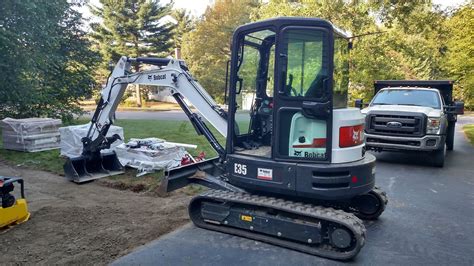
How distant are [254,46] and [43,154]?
744 cm

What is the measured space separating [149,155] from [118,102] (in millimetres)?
1570

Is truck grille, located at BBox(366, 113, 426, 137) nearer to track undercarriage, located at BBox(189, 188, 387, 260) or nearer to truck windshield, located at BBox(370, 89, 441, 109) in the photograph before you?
truck windshield, located at BBox(370, 89, 441, 109)

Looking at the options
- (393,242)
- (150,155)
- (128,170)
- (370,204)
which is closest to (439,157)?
(370,204)

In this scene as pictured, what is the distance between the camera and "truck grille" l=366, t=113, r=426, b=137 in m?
8.58

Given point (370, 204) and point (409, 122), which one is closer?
point (370, 204)

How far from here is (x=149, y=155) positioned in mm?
7785

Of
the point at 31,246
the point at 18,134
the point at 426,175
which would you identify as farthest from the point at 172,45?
the point at 31,246

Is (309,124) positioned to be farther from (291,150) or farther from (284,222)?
(284,222)

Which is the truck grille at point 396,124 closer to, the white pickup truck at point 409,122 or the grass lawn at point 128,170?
the white pickup truck at point 409,122

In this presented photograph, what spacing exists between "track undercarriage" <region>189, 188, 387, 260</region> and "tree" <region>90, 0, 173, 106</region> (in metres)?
30.0

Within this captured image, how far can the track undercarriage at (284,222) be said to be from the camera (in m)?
3.96

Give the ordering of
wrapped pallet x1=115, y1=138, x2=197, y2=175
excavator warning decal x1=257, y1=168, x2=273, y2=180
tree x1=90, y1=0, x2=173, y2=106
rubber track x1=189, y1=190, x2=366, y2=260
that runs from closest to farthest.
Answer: rubber track x1=189, y1=190, x2=366, y2=260 < excavator warning decal x1=257, y1=168, x2=273, y2=180 < wrapped pallet x1=115, y1=138, x2=197, y2=175 < tree x1=90, y1=0, x2=173, y2=106

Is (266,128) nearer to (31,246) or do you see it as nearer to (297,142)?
(297,142)

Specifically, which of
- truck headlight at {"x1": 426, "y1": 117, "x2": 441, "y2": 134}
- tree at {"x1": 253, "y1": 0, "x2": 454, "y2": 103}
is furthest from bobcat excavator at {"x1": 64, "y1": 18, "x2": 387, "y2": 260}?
tree at {"x1": 253, "y1": 0, "x2": 454, "y2": 103}
